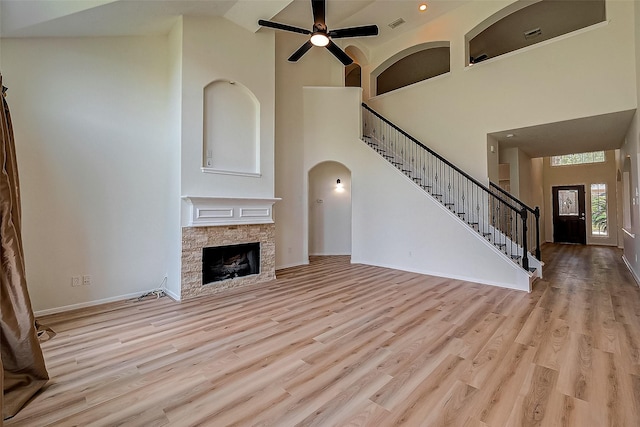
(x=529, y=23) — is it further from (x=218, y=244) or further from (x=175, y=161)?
(x=218, y=244)

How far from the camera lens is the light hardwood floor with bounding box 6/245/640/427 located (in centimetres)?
175

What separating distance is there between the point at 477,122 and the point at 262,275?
5332 millimetres

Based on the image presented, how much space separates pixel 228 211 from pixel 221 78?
215 centimetres

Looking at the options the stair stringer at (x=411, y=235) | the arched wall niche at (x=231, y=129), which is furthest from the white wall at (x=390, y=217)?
the arched wall niche at (x=231, y=129)

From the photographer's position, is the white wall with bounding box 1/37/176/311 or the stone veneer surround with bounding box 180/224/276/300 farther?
the stone veneer surround with bounding box 180/224/276/300

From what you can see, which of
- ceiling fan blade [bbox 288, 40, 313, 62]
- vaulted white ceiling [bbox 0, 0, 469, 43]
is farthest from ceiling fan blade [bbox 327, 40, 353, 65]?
vaulted white ceiling [bbox 0, 0, 469, 43]

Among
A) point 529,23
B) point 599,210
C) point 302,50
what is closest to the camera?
point 302,50

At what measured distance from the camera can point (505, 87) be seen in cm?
544

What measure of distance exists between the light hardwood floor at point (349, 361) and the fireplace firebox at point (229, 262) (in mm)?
459

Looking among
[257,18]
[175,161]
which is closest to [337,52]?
[257,18]

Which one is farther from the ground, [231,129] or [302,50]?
[302,50]

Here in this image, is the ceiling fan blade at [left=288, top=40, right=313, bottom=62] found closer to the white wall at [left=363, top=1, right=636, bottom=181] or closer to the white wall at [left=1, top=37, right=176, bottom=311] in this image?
the white wall at [left=1, top=37, right=176, bottom=311]

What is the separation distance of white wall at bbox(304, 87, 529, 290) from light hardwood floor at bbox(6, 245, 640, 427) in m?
0.87

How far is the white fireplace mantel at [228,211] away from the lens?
13.4 feet
